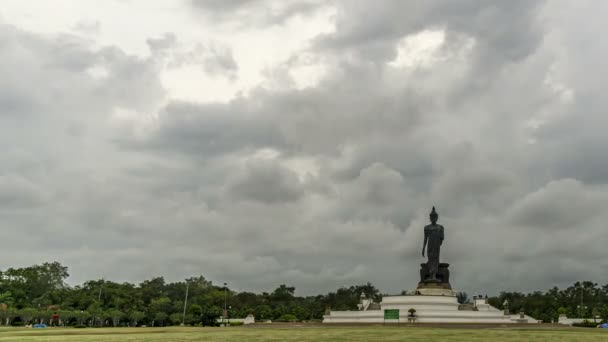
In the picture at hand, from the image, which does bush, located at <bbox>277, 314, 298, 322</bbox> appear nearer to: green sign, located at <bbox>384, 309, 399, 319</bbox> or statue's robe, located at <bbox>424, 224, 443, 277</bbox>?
green sign, located at <bbox>384, 309, 399, 319</bbox>

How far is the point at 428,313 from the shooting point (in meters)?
66.1

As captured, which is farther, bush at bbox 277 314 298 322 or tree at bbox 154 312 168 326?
tree at bbox 154 312 168 326

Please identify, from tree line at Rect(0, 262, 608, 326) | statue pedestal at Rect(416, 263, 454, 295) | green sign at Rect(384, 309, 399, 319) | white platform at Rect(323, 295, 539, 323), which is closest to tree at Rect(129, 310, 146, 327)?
tree line at Rect(0, 262, 608, 326)

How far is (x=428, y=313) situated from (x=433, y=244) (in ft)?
46.7

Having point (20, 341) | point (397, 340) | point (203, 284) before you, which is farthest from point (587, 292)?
point (20, 341)

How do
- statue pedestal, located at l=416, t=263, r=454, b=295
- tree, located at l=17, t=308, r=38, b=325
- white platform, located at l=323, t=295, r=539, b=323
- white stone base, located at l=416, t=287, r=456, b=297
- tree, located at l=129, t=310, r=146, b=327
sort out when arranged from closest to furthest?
1. white platform, located at l=323, t=295, r=539, b=323
2. tree, located at l=17, t=308, r=38, b=325
3. white stone base, located at l=416, t=287, r=456, b=297
4. statue pedestal, located at l=416, t=263, r=454, b=295
5. tree, located at l=129, t=310, r=146, b=327

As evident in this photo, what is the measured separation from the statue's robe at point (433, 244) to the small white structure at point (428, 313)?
18.6 ft

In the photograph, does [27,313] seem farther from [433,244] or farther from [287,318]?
[433,244]

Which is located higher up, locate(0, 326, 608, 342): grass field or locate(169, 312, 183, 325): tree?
locate(0, 326, 608, 342): grass field

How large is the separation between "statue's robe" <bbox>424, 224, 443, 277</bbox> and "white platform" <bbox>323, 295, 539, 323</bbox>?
6291 mm

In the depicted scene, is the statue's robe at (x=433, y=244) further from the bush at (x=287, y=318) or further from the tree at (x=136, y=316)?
the tree at (x=136, y=316)

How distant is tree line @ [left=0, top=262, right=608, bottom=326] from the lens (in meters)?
74.8

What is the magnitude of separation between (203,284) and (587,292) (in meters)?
78.6

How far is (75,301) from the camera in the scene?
87.8 meters
